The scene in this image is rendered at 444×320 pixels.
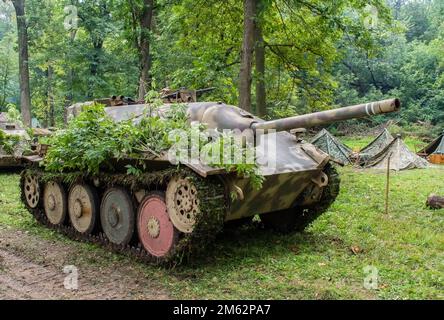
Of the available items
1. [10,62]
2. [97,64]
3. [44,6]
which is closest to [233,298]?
[97,64]

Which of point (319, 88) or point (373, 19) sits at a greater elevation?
point (373, 19)

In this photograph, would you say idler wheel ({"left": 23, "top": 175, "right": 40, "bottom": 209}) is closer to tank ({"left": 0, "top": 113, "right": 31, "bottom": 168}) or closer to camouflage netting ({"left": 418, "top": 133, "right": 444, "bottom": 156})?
tank ({"left": 0, "top": 113, "right": 31, "bottom": 168})

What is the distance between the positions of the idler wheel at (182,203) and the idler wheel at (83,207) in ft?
6.37

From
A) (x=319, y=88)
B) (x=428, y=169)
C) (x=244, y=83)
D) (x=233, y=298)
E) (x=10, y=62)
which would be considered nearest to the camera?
(x=233, y=298)

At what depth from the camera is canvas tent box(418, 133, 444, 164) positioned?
20938 millimetres

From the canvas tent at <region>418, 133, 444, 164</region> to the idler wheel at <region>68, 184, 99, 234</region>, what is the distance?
16.4m

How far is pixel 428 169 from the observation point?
1828 centimetres

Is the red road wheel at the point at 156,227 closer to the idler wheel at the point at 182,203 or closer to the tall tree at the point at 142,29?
the idler wheel at the point at 182,203

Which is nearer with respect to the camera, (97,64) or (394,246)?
(394,246)

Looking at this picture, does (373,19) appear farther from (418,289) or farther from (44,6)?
(44,6)

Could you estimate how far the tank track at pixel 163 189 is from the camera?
620 centimetres

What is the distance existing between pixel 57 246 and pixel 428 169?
46.2 ft

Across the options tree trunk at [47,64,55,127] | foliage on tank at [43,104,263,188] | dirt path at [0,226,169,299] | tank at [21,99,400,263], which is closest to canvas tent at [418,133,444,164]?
tank at [21,99,400,263]

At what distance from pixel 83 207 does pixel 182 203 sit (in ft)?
8.20
